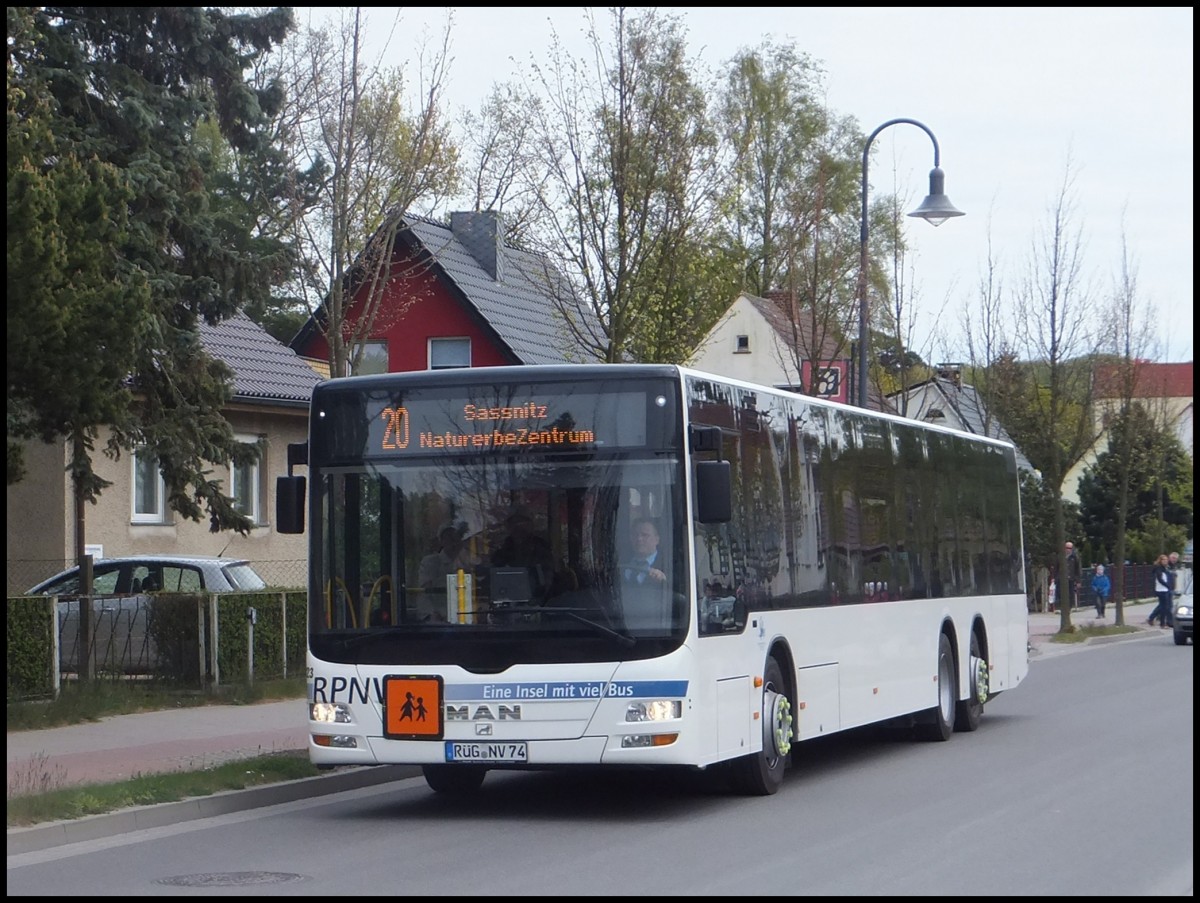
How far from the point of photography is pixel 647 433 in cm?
1163

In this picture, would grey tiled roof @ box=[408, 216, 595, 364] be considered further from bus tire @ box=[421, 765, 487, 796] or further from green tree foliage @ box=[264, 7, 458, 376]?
bus tire @ box=[421, 765, 487, 796]

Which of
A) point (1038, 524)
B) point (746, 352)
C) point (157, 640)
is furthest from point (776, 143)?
point (157, 640)

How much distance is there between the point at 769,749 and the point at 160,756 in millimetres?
5064

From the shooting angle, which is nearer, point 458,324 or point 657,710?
point 657,710

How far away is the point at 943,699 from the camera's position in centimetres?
1736

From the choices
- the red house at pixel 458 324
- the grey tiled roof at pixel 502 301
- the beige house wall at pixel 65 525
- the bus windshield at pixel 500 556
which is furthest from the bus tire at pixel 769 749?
the red house at pixel 458 324

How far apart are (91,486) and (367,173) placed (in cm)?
464

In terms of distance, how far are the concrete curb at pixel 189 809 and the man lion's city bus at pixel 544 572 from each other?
32.0 inches

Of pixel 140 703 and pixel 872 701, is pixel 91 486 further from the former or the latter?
pixel 872 701

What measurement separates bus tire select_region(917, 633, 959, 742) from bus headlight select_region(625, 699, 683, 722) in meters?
6.43

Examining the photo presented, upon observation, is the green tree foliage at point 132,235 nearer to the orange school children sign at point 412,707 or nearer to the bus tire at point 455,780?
the bus tire at point 455,780

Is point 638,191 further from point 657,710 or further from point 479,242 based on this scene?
point 479,242

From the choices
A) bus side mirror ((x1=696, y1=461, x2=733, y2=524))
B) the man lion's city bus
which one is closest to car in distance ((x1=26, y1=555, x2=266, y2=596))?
the man lion's city bus

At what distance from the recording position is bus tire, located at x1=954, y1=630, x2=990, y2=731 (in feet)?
59.8
